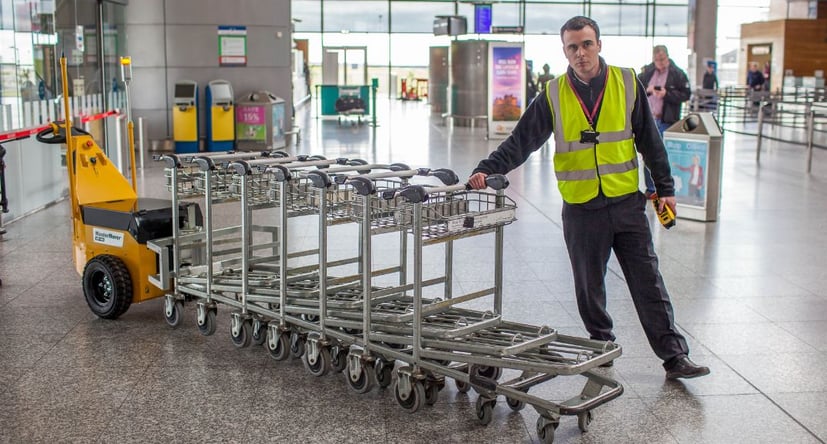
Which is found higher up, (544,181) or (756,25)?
(756,25)

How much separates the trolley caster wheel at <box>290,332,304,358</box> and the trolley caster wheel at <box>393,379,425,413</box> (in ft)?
2.57

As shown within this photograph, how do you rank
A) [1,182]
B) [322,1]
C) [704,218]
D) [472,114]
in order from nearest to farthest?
1. [1,182]
2. [704,218]
3. [472,114]
4. [322,1]

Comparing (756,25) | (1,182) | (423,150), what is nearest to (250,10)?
(423,150)

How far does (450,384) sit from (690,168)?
547 cm

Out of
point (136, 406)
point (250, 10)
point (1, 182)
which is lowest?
point (136, 406)

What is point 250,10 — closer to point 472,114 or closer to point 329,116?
point 472,114

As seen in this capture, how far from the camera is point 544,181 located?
39.4 feet

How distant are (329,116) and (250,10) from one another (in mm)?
10881

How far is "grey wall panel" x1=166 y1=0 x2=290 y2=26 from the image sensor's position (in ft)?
51.4

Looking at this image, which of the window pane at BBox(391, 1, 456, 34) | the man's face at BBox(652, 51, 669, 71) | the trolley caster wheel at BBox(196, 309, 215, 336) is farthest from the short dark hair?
the window pane at BBox(391, 1, 456, 34)

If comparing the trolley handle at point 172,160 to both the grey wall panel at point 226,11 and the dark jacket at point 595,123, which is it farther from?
the grey wall panel at point 226,11

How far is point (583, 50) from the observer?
415 cm

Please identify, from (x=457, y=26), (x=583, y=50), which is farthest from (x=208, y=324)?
(x=457, y=26)

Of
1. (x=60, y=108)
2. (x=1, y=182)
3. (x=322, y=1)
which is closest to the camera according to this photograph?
(x=1, y=182)
